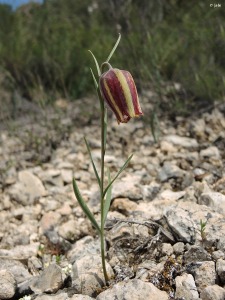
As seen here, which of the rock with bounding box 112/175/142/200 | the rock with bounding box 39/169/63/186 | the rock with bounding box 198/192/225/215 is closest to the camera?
the rock with bounding box 198/192/225/215

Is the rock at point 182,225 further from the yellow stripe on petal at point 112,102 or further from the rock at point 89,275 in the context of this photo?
the yellow stripe on petal at point 112,102

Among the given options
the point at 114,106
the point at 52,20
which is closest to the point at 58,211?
the point at 114,106

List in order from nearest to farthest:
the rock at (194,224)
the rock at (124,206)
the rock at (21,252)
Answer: the rock at (194,224) < the rock at (21,252) < the rock at (124,206)

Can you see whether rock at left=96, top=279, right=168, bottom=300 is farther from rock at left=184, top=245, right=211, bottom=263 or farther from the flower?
the flower

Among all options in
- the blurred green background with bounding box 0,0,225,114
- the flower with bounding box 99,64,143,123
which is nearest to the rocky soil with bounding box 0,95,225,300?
the blurred green background with bounding box 0,0,225,114

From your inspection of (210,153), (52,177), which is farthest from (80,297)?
(210,153)

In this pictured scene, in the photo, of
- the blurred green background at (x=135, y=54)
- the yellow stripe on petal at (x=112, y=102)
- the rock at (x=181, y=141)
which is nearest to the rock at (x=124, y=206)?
the yellow stripe on petal at (x=112, y=102)

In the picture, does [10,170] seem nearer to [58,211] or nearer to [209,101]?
[58,211]
